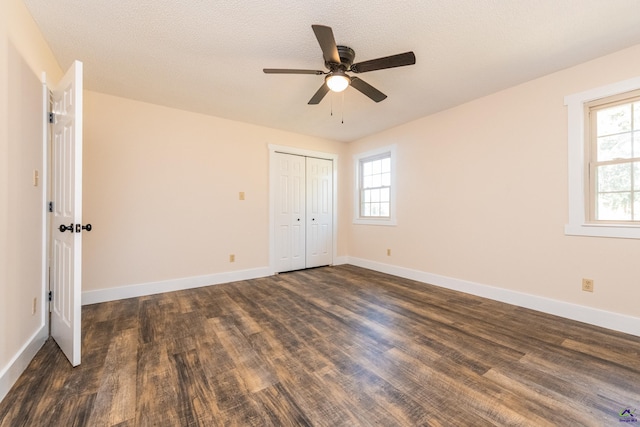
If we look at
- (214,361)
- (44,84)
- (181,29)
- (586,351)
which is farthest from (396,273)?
(44,84)

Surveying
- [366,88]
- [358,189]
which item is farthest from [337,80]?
[358,189]

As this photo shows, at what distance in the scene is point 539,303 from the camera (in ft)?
8.93

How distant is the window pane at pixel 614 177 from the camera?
2309mm

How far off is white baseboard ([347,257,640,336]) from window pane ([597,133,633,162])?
142 centimetres

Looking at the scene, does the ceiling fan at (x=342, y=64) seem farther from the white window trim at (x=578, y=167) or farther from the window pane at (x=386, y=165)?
the window pane at (x=386, y=165)

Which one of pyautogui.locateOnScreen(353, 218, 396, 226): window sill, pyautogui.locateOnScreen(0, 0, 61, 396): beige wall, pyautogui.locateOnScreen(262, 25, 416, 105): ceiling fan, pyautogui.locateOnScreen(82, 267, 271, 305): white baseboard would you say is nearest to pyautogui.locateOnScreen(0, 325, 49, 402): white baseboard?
pyautogui.locateOnScreen(0, 0, 61, 396): beige wall

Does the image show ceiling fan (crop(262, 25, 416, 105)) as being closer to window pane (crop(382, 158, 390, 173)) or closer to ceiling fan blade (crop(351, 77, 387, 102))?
ceiling fan blade (crop(351, 77, 387, 102))

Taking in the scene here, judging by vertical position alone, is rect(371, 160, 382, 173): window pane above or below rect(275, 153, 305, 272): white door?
above

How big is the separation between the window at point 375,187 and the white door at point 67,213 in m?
3.87

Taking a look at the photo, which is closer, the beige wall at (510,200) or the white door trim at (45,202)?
the white door trim at (45,202)

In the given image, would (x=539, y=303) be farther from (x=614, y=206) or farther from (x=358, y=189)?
(x=358, y=189)

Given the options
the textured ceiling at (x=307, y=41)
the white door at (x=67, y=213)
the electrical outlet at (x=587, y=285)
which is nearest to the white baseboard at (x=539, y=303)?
the electrical outlet at (x=587, y=285)

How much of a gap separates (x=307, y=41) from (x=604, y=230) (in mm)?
3151

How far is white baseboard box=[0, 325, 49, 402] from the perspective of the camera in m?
1.46
